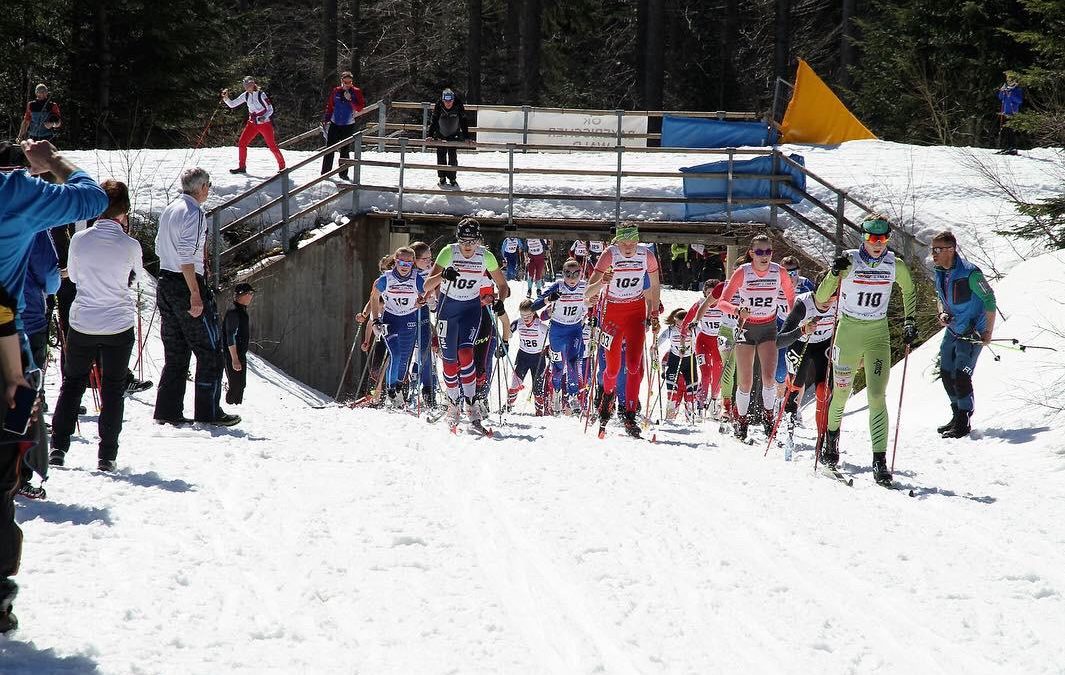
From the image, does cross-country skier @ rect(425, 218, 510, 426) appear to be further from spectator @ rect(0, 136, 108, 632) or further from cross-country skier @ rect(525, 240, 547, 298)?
cross-country skier @ rect(525, 240, 547, 298)

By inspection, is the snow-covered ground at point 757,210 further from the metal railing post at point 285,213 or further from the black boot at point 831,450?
the black boot at point 831,450

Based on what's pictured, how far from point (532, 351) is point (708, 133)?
37.3 feet

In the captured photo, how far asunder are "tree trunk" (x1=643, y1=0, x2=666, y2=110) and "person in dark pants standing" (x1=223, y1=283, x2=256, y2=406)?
24621mm

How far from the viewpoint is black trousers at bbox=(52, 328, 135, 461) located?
7.06 m

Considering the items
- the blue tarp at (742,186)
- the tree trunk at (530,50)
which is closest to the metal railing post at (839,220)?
the blue tarp at (742,186)

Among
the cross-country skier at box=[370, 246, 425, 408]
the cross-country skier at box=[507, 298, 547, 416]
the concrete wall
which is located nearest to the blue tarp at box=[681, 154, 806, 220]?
the cross-country skier at box=[507, 298, 547, 416]

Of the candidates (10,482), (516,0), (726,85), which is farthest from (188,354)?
(726,85)

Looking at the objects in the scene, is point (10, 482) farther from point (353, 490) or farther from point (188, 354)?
point (188, 354)

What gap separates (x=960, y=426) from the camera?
1150cm

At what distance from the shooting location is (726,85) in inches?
1657

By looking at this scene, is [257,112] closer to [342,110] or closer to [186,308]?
[342,110]

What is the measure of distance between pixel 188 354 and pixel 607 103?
36828 millimetres

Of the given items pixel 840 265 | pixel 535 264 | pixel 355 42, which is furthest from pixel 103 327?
pixel 355 42

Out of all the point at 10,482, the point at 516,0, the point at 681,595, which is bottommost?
the point at 681,595
